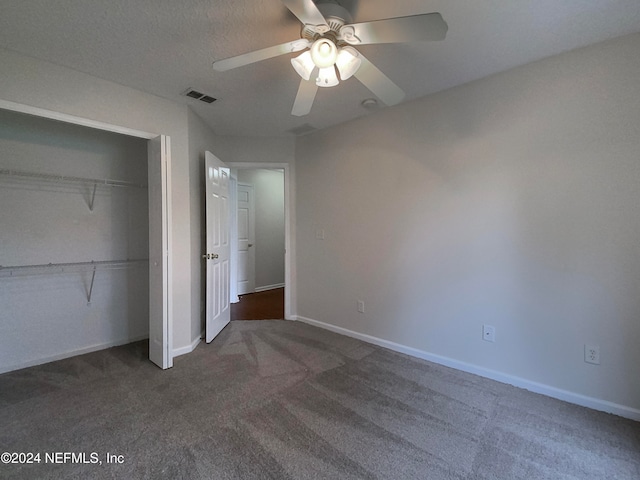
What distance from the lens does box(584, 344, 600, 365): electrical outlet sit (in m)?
1.97

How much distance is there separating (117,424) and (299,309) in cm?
232

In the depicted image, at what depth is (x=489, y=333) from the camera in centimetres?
239

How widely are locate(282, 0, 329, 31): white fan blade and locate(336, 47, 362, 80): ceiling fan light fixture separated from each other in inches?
7.9

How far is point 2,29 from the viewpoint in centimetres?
177

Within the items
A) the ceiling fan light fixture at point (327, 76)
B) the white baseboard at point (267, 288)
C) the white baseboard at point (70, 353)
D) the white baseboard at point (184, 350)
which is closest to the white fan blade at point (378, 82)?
the ceiling fan light fixture at point (327, 76)

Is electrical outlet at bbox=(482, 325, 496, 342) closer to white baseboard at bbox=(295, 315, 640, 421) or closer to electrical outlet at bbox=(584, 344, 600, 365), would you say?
white baseboard at bbox=(295, 315, 640, 421)

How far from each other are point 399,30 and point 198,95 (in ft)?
6.58

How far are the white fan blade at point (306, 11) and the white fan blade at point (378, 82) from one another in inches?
12.3

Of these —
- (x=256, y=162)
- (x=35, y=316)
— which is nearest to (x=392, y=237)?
(x=256, y=162)

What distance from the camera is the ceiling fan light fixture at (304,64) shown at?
5.23 ft

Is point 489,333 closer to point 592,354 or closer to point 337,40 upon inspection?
point 592,354

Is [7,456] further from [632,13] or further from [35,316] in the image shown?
[632,13]

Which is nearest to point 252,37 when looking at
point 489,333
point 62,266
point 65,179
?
point 65,179

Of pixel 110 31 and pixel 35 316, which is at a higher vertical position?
pixel 110 31
